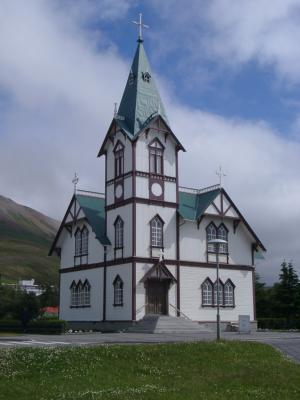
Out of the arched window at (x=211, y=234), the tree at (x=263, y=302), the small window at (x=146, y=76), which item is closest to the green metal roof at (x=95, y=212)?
the arched window at (x=211, y=234)

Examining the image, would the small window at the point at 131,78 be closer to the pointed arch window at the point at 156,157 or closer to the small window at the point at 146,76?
the small window at the point at 146,76

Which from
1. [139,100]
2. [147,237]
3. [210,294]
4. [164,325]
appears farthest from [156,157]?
[164,325]

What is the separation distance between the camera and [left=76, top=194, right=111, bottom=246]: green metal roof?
148ft

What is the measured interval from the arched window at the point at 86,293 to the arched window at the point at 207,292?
881cm

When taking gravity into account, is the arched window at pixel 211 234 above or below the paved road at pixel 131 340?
above

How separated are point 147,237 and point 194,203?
691 cm

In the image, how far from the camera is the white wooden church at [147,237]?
1666 inches

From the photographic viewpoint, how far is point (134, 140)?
4275 centimetres

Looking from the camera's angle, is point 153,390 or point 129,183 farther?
point 129,183

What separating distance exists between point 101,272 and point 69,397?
32.9 meters

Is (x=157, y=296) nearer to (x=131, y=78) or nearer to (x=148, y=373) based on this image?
(x=131, y=78)

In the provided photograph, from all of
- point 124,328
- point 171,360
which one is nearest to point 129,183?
point 124,328

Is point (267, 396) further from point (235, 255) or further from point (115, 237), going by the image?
point (235, 255)

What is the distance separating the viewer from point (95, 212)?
47875 millimetres
